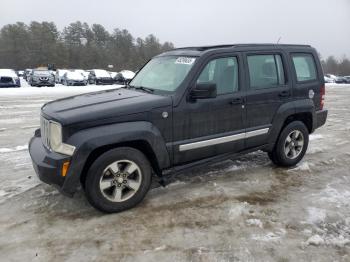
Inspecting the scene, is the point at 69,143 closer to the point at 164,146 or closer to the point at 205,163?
the point at 164,146

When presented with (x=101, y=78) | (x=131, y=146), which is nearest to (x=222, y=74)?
(x=131, y=146)

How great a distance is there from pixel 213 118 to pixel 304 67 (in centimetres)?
218

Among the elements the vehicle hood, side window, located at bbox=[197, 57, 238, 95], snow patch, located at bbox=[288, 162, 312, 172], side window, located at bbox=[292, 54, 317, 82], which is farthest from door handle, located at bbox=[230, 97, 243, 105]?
snow patch, located at bbox=[288, 162, 312, 172]

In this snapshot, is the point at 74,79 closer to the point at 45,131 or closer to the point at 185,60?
the point at 185,60

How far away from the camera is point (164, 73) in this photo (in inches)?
195

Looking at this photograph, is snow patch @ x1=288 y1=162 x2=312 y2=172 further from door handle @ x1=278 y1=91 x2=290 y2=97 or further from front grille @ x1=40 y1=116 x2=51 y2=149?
front grille @ x1=40 y1=116 x2=51 y2=149

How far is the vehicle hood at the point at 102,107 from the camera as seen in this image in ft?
12.8

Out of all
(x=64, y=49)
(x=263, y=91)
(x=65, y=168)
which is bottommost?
(x=65, y=168)

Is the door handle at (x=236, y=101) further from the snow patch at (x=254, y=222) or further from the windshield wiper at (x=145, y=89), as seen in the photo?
the snow patch at (x=254, y=222)

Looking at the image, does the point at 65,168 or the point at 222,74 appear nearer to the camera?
the point at 65,168

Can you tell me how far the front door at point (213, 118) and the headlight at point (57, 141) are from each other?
128 cm

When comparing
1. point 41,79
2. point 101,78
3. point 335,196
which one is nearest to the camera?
point 335,196

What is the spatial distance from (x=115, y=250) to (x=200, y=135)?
1.87 metres

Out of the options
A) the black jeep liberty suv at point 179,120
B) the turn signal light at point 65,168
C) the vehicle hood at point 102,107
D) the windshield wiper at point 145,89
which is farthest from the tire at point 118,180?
the windshield wiper at point 145,89
